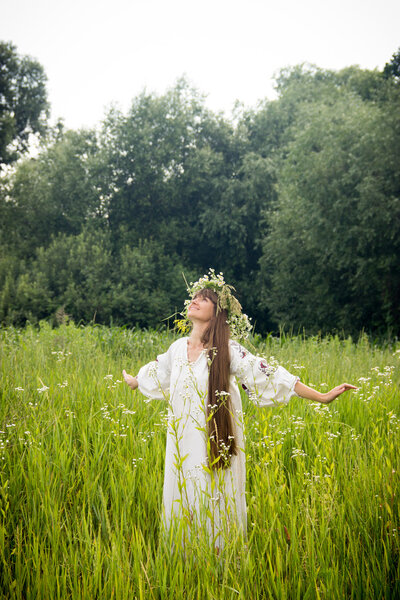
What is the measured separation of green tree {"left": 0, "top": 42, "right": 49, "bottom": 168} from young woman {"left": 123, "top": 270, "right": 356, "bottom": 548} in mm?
26084

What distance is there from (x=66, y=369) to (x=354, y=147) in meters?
15.6

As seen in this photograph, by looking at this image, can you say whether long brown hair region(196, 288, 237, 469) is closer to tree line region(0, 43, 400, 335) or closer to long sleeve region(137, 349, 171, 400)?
long sleeve region(137, 349, 171, 400)

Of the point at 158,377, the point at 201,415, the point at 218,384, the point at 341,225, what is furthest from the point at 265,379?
the point at 341,225

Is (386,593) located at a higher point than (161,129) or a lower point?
lower

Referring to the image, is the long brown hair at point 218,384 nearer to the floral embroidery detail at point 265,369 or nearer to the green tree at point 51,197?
the floral embroidery detail at point 265,369

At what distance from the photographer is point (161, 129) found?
26359mm

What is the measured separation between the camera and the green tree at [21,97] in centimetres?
2756

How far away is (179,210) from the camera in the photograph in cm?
2820

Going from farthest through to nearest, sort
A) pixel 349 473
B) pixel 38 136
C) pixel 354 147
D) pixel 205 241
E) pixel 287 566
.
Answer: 1. pixel 38 136
2. pixel 205 241
3. pixel 354 147
4. pixel 349 473
5. pixel 287 566

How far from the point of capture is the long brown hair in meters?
2.96

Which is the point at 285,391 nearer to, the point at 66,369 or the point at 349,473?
the point at 349,473

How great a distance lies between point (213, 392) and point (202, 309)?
0.59m

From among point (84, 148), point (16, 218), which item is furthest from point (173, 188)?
point (16, 218)

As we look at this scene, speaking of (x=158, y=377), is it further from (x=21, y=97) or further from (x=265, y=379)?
(x=21, y=97)
